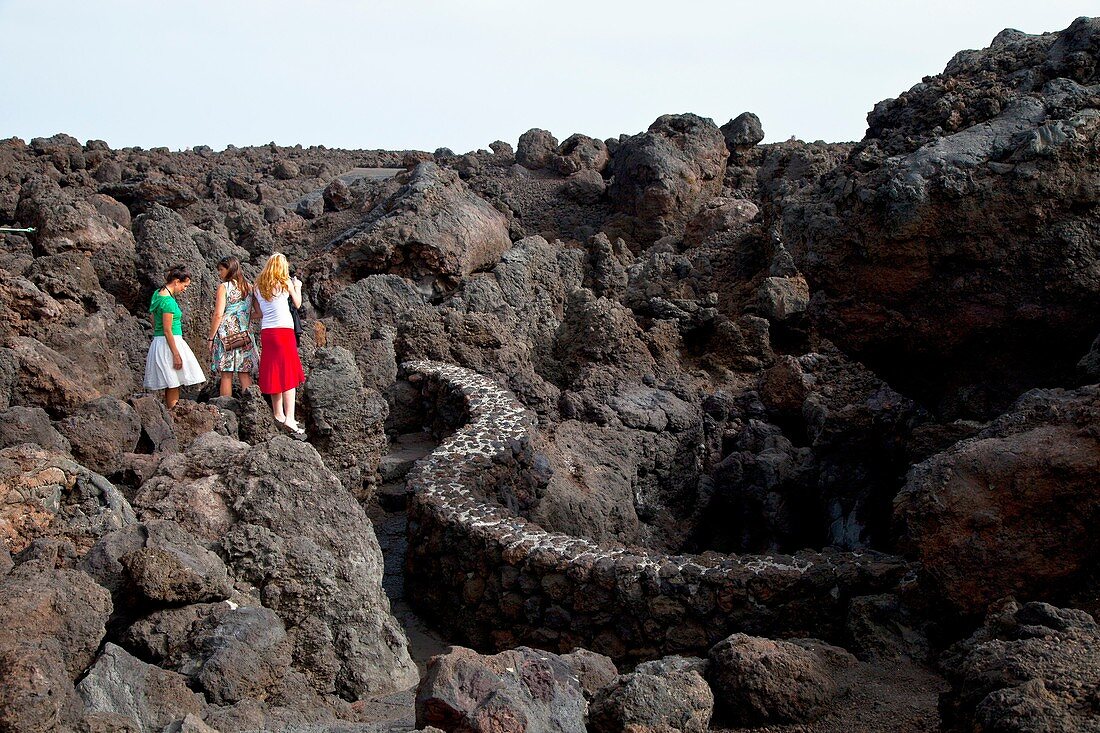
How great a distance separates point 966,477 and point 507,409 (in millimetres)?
4332

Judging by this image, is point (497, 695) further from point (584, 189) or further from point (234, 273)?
point (584, 189)

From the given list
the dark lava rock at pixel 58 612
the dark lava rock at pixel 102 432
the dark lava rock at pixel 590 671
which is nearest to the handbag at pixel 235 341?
the dark lava rock at pixel 102 432

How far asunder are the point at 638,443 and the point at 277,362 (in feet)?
9.42

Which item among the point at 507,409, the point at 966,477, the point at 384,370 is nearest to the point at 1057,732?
the point at 966,477

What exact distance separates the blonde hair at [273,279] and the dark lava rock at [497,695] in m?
4.62

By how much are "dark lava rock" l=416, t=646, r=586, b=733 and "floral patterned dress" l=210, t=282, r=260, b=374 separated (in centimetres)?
473

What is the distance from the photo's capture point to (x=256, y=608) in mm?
4066

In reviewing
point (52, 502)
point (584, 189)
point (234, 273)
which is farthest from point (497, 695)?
point (584, 189)

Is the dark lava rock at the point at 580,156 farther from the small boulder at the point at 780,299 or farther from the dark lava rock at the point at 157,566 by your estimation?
the dark lava rock at the point at 157,566

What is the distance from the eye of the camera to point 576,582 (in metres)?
5.88

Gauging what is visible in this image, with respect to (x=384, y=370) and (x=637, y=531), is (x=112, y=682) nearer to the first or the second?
(x=637, y=531)

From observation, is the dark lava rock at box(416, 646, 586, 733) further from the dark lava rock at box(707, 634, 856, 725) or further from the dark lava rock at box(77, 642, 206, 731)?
the dark lava rock at box(77, 642, 206, 731)

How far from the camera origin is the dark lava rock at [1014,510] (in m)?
4.47

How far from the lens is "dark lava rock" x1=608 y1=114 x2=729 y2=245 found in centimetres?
1592
